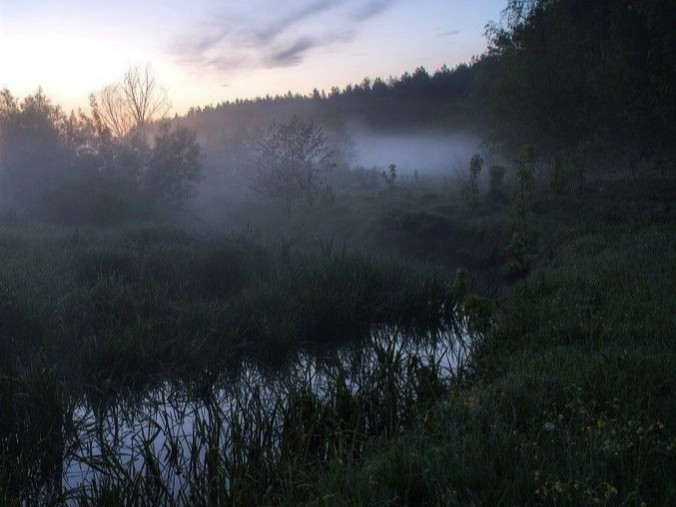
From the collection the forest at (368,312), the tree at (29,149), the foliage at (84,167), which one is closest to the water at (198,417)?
the forest at (368,312)

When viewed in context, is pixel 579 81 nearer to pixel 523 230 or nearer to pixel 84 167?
pixel 523 230

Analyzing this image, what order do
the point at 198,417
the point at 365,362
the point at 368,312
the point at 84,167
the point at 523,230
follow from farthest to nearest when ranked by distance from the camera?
the point at 84,167 < the point at 523,230 < the point at 368,312 < the point at 365,362 < the point at 198,417

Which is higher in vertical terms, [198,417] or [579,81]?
[579,81]

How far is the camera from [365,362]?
7973 millimetres

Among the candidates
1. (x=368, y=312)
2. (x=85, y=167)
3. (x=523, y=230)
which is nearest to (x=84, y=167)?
(x=85, y=167)

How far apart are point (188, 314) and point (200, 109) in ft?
269

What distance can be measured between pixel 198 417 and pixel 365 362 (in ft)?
8.80

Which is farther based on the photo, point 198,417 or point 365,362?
point 365,362

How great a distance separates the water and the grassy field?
6cm

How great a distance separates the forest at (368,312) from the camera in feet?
15.6

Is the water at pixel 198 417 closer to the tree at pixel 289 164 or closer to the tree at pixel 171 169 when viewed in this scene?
the tree at pixel 289 164

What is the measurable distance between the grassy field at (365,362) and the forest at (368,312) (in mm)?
36

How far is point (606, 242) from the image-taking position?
13.0 meters

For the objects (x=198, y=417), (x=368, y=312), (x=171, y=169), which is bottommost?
(x=368, y=312)
